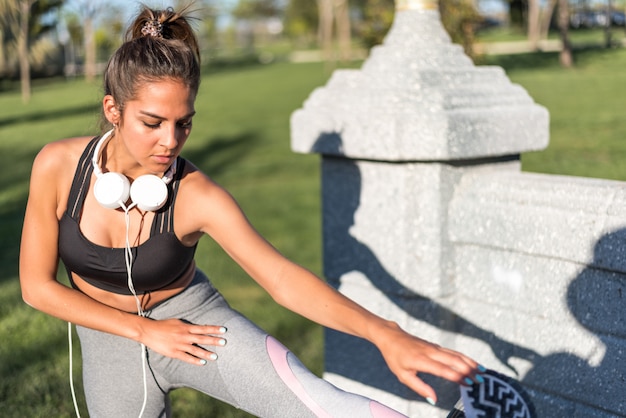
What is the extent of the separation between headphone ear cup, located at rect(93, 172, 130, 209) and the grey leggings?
41 centimetres

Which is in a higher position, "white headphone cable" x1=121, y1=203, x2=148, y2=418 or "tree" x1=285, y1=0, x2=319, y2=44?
"white headphone cable" x1=121, y1=203, x2=148, y2=418

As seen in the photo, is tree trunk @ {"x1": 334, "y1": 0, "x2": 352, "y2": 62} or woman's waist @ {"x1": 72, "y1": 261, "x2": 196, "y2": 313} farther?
tree trunk @ {"x1": 334, "y1": 0, "x2": 352, "y2": 62}

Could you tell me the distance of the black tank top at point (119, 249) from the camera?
8.11 feet

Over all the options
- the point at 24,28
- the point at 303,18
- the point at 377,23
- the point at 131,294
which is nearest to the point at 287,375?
the point at 131,294

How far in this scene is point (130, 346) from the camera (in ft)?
8.52

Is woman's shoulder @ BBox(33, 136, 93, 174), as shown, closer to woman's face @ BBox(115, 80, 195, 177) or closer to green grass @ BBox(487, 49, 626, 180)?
woman's face @ BBox(115, 80, 195, 177)

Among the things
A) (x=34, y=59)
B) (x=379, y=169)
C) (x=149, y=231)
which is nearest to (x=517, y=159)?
(x=379, y=169)

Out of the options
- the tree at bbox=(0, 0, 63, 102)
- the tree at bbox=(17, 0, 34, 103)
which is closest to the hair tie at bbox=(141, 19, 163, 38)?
Answer: the tree at bbox=(0, 0, 63, 102)

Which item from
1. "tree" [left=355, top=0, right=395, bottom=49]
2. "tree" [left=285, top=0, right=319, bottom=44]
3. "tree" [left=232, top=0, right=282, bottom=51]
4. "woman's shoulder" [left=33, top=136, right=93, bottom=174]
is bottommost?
"tree" [left=232, top=0, right=282, bottom=51]

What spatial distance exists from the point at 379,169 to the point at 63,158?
1.31m

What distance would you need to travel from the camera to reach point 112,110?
2.40m

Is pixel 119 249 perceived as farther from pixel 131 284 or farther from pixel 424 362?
pixel 424 362

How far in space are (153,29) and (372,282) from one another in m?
1.49

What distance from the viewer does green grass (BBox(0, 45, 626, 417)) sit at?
482 centimetres
